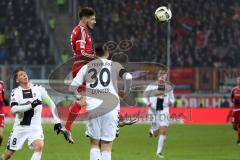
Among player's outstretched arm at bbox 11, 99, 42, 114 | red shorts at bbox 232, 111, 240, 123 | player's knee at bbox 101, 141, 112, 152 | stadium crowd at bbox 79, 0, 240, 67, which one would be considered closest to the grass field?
red shorts at bbox 232, 111, 240, 123

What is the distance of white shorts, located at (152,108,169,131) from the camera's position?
21145 millimetres

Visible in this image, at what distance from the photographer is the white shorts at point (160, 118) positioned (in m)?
21.1

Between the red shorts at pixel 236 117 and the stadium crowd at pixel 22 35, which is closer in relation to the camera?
the red shorts at pixel 236 117

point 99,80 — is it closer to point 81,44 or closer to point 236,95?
point 81,44

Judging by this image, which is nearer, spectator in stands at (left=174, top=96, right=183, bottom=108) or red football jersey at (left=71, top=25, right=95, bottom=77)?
red football jersey at (left=71, top=25, right=95, bottom=77)

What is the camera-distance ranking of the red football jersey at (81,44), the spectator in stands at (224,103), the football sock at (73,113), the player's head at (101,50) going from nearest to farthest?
the player's head at (101,50), the football sock at (73,113), the red football jersey at (81,44), the spectator in stands at (224,103)

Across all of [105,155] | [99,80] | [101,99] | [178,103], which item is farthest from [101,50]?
[178,103]

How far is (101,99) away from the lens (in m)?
12.2

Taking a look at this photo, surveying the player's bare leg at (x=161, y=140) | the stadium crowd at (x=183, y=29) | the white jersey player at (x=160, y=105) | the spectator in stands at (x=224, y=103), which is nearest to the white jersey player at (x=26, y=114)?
the player's bare leg at (x=161, y=140)

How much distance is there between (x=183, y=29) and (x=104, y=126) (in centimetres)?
2903

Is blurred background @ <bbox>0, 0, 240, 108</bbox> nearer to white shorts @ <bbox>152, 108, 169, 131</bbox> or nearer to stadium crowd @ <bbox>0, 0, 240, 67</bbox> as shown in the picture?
stadium crowd @ <bbox>0, 0, 240, 67</bbox>

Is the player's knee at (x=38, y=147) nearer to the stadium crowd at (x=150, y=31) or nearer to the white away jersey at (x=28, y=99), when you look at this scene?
the white away jersey at (x=28, y=99)

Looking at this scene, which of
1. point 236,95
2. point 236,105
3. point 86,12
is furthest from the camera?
point 236,105

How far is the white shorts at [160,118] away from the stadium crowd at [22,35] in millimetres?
15809
